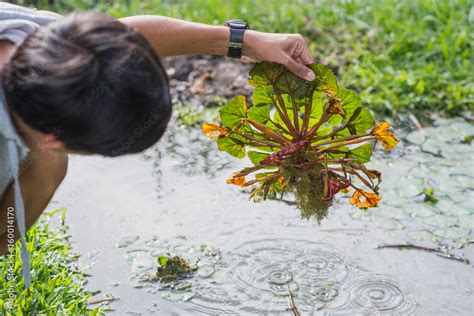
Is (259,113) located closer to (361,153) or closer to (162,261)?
(361,153)

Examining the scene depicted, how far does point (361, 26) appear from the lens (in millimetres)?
5219

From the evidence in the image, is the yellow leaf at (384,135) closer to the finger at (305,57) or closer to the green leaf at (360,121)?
the green leaf at (360,121)

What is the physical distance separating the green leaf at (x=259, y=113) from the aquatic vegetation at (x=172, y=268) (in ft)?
2.52

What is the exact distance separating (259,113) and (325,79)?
1.04 feet

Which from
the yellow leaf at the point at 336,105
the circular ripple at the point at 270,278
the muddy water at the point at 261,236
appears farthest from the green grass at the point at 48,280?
the yellow leaf at the point at 336,105

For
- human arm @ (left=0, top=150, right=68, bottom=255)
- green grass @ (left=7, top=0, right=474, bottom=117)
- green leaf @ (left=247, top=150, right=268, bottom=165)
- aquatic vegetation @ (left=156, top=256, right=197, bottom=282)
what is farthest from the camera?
green grass @ (left=7, top=0, right=474, bottom=117)

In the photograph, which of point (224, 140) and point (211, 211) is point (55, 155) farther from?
point (211, 211)

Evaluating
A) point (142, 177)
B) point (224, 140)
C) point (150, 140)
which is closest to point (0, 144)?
point (150, 140)

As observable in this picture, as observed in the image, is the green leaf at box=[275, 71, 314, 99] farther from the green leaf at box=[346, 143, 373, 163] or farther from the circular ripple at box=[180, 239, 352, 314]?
the circular ripple at box=[180, 239, 352, 314]

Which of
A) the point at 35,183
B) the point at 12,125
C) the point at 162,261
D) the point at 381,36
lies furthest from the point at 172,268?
the point at 381,36

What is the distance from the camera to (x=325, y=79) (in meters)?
2.53

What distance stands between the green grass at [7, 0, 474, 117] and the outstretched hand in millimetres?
1995

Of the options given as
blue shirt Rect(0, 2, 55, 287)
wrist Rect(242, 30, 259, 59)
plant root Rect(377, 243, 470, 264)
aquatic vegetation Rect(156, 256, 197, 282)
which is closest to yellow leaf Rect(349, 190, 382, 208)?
wrist Rect(242, 30, 259, 59)

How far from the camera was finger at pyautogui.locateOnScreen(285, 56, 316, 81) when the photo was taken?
2.49 metres
